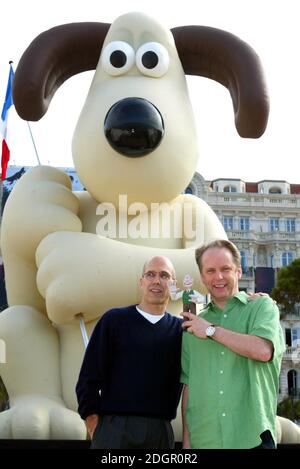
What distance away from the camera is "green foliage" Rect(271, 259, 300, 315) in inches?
763

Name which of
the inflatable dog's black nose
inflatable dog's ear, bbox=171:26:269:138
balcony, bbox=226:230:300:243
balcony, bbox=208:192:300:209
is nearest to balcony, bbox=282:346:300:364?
balcony, bbox=226:230:300:243

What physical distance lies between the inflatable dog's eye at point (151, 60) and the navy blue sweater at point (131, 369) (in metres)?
2.68

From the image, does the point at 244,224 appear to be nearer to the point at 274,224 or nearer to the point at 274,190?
the point at 274,224

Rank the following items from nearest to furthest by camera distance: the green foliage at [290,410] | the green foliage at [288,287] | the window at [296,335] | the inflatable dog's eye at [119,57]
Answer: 1. the inflatable dog's eye at [119,57]
2. the green foliage at [288,287]
3. the green foliage at [290,410]
4. the window at [296,335]

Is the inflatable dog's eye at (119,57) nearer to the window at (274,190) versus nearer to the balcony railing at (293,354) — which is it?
the balcony railing at (293,354)

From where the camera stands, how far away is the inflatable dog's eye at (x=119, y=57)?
5.01 m

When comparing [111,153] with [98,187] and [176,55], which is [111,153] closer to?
[98,187]

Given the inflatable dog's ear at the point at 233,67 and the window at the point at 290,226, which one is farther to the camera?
the window at the point at 290,226

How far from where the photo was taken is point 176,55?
5.23m

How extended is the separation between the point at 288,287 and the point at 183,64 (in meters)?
14.8

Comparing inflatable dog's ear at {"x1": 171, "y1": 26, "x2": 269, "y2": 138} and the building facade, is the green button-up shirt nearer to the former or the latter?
inflatable dog's ear at {"x1": 171, "y1": 26, "x2": 269, "y2": 138}

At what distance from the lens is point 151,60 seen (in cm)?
501

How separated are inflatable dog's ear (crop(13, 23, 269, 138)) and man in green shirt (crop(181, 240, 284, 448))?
2421mm

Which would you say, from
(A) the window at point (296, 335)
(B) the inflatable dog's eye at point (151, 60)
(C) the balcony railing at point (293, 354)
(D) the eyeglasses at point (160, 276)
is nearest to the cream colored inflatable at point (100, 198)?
(B) the inflatable dog's eye at point (151, 60)
